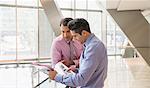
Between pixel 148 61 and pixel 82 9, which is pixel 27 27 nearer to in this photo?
pixel 82 9

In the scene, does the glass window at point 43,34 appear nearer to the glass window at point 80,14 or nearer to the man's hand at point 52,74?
the glass window at point 80,14

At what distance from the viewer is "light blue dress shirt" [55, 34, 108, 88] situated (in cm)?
254

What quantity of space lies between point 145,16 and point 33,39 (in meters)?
6.94

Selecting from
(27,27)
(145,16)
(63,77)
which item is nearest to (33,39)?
(27,27)

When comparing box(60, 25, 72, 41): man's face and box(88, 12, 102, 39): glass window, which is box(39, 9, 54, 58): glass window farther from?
box(60, 25, 72, 41): man's face

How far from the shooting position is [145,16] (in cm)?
965

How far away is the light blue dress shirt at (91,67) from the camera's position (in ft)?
8.34

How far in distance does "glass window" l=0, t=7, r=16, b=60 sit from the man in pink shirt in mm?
10640

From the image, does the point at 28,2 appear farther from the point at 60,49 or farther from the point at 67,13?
the point at 60,49

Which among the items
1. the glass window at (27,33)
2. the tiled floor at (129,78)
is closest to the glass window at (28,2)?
the glass window at (27,33)

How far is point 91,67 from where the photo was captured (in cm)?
254

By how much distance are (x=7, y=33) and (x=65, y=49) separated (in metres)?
11.0

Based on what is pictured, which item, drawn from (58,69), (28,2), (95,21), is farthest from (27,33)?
(58,69)

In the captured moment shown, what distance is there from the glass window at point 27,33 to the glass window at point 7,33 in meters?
0.27
